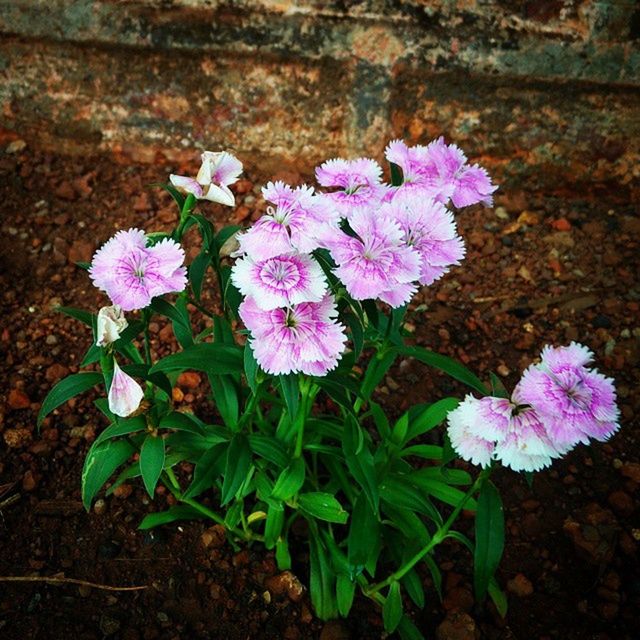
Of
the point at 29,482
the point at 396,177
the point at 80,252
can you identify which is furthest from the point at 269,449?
the point at 80,252

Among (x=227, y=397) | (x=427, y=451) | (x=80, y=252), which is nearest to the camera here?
(x=227, y=397)

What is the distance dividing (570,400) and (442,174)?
50cm

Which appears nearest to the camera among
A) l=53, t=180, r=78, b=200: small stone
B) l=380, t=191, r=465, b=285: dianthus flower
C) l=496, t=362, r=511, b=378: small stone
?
l=380, t=191, r=465, b=285: dianthus flower

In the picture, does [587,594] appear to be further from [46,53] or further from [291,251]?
[46,53]

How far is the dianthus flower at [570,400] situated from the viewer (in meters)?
1.11

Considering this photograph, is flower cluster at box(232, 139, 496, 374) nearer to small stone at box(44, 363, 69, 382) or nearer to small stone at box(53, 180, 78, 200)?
small stone at box(44, 363, 69, 382)

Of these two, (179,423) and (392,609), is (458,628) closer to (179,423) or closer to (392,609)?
(392,609)

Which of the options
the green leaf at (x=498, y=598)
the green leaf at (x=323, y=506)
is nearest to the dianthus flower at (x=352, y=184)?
the green leaf at (x=323, y=506)

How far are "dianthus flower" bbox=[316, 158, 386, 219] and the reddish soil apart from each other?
604 millimetres

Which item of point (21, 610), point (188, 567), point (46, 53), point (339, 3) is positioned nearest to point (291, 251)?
point (188, 567)

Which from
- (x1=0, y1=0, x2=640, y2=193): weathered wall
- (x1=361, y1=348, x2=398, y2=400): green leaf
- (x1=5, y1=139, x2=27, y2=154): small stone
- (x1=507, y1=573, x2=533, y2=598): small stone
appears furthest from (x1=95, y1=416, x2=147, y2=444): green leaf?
(x1=5, y1=139, x2=27, y2=154): small stone

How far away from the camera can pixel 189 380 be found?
6.79 feet

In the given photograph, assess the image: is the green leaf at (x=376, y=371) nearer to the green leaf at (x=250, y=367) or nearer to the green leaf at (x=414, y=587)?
the green leaf at (x=250, y=367)

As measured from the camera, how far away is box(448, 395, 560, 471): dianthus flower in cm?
114
